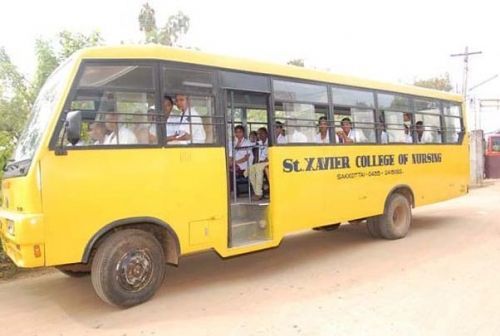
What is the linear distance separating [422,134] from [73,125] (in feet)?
23.2

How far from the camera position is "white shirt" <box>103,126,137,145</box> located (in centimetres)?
507

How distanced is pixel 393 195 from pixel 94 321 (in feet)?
18.9

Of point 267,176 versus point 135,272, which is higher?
point 267,176

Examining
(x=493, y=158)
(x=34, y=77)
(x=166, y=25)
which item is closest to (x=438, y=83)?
(x=493, y=158)

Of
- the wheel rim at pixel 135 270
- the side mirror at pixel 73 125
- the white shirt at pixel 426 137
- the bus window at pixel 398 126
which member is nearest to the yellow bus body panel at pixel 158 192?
the side mirror at pixel 73 125

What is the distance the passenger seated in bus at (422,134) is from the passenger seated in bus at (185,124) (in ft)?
17.2

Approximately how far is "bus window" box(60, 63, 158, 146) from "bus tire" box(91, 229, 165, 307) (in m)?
1.05

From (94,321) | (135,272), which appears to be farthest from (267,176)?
(94,321)

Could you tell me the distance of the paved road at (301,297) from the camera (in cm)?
461

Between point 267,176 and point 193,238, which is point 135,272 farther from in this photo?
point 267,176

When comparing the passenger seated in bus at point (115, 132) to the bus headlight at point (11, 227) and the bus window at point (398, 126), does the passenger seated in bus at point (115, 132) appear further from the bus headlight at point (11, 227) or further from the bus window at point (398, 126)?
the bus window at point (398, 126)

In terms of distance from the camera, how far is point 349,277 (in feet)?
20.5

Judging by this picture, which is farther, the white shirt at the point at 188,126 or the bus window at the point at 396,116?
the bus window at the point at 396,116

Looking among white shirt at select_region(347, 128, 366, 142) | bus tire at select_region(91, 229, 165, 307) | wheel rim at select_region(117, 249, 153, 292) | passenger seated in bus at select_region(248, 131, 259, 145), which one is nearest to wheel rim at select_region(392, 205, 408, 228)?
white shirt at select_region(347, 128, 366, 142)
